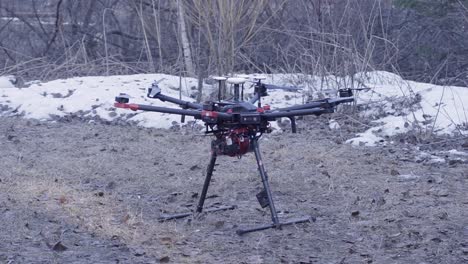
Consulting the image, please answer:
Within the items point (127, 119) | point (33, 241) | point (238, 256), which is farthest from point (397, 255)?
point (127, 119)

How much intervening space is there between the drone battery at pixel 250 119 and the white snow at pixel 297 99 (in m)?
4.23

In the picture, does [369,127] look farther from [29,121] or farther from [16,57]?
[16,57]


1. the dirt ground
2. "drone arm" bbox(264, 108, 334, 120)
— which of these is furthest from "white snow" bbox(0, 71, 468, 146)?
"drone arm" bbox(264, 108, 334, 120)

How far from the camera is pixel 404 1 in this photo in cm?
1655

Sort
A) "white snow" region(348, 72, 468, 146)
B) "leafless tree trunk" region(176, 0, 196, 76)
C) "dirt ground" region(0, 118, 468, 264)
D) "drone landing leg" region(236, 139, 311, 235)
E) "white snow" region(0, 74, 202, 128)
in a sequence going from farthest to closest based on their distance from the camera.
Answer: "leafless tree trunk" region(176, 0, 196, 76)
"white snow" region(0, 74, 202, 128)
"white snow" region(348, 72, 468, 146)
"drone landing leg" region(236, 139, 311, 235)
"dirt ground" region(0, 118, 468, 264)

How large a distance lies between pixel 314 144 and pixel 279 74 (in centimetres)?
422

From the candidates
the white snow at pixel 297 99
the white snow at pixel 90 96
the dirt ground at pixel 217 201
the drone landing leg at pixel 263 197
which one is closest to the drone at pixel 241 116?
Result: the drone landing leg at pixel 263 197

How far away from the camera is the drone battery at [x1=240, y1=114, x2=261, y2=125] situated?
20.4 ft

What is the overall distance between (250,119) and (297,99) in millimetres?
6898

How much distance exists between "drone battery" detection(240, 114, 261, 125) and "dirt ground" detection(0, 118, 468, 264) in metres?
0.82

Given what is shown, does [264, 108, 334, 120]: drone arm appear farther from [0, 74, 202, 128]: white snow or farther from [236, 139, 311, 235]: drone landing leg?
[0, 74, 202, 128]: white snow

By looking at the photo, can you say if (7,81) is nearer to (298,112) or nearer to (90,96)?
(90,96)

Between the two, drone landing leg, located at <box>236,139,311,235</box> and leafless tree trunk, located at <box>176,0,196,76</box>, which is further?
leafless tree trunk, located at <box>176,0,196,76</box>

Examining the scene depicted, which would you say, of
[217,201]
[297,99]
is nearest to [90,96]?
[297,99]
